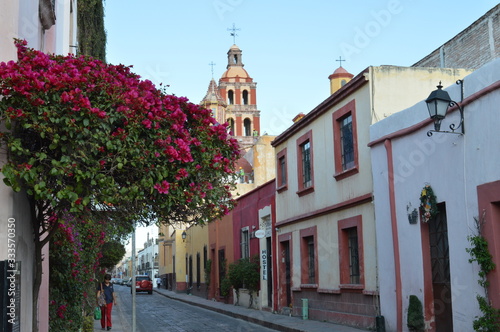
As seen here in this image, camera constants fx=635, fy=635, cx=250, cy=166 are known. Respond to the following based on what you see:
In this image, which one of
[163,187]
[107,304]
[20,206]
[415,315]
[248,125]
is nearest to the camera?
[163,187]

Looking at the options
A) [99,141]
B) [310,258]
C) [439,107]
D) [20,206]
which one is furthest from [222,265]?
[99,141]

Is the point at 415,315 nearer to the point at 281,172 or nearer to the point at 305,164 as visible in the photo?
the point at 305,164

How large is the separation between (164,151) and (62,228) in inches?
128

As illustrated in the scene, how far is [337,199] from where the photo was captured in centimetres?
1684

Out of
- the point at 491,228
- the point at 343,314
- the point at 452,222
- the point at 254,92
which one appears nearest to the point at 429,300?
the point at 452,222

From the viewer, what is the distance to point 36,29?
7.94 meters

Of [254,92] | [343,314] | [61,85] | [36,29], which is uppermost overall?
[254,92]

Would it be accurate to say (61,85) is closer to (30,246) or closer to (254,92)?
(30,246)

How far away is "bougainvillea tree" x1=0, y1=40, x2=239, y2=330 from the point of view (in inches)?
221

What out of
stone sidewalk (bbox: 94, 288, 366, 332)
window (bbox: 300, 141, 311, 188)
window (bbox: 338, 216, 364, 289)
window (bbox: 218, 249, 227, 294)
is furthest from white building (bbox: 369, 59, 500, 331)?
window (bbox: 218, 249, 227, 294)

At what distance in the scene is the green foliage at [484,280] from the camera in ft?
31.9

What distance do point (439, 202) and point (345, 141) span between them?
A: 509 centimetres

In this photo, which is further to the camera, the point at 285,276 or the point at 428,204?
the point at 285,276

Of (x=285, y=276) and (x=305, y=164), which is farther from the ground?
A: (x=305, y=164)
